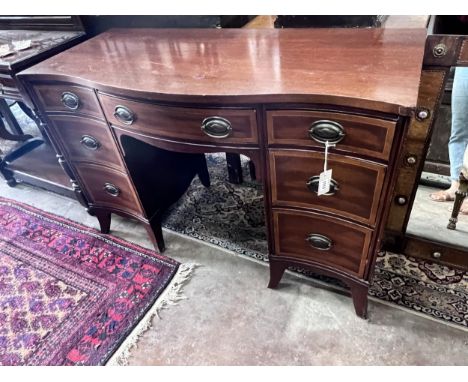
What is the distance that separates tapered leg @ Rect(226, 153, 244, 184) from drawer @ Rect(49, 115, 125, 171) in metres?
0.64

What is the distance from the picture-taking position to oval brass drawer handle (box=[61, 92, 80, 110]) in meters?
1.09

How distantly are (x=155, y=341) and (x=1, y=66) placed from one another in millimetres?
1064

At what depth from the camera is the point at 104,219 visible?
1583mm

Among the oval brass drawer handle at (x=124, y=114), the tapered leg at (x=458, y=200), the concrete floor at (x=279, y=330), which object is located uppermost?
the oval brass drawer handle at (x=124, y=114)

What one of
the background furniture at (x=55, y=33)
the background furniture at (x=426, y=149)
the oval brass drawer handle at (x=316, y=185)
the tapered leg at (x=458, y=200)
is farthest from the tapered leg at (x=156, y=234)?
the tapered leg at (x=458, y=200)

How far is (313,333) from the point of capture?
119 centimetres

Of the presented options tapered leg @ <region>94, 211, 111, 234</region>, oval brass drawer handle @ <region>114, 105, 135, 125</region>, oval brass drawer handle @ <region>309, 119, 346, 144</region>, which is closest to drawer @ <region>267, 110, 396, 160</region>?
oval brass drawer handle @ <region>309, 119, 346, 144</region>

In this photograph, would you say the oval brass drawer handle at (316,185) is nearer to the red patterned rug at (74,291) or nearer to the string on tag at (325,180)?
the string on tag at (325,180)

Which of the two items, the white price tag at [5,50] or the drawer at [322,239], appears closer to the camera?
the drawer at [322,239]

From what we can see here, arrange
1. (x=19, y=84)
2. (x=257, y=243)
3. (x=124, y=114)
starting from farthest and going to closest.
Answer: (x=257, y=243) → (x=19, y=84) → (x=124, y=114)

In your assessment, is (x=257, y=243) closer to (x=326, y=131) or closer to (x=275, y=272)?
(x=275, y=272)

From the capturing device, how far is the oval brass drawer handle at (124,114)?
3.28 ft

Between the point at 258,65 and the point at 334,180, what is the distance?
0.36m

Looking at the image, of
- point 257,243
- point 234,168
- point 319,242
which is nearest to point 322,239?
point 319,242
